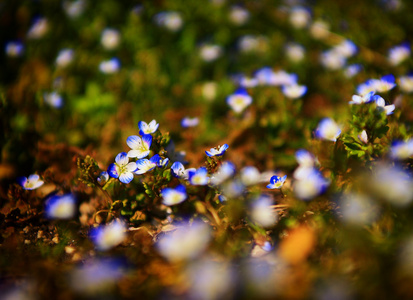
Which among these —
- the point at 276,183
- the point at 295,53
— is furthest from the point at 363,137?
the point at 295,53

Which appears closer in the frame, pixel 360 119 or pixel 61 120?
pixel 360 119

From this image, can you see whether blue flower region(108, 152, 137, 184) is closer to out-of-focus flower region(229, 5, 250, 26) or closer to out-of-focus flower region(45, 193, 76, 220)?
out-of-focus flower region(45, 193, 76, 220)

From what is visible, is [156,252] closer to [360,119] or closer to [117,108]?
[360,119]

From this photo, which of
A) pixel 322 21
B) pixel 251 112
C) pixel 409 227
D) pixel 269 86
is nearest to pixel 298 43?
pixel 322 21

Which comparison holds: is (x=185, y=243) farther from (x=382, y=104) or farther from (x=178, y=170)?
(x=382, y=104)

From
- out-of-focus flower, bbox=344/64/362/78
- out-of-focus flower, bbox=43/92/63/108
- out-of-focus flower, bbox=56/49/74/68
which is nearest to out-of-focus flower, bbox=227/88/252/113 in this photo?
out-of-focus flower, bbox=344/64/362/78

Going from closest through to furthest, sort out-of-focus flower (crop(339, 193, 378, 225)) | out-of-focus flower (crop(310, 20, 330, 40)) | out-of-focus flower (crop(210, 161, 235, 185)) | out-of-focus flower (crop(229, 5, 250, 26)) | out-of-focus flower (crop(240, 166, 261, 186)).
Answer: out-of-focus flower (crop(339, 193, 378, 225))
out-of-focus flower (crop(210, 161, 235, 185))
out-of-focus flower (crop(240, 166, 261, 186))
out-of-focus flower (crop(310, 20, 330, 40))
out-of-focus flower (crop(229, 5, 250, 26))
